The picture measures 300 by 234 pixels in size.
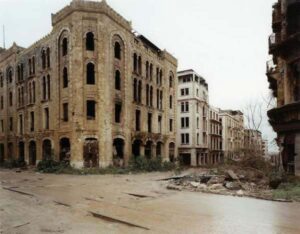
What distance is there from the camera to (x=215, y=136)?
59.6m

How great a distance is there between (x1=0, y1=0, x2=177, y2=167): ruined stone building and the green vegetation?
87 cm

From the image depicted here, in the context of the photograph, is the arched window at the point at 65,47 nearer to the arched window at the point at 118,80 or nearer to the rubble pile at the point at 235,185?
the arched window at the point at 118,80

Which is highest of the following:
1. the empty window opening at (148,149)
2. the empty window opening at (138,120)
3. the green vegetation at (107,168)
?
the empty window opening at (138,120)

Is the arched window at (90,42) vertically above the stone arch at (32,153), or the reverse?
the arched window at (90,42)

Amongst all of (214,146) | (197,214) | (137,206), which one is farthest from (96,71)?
(214,146)

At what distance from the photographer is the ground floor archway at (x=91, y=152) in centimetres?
2669

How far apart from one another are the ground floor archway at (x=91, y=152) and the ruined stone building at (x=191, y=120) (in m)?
26.0

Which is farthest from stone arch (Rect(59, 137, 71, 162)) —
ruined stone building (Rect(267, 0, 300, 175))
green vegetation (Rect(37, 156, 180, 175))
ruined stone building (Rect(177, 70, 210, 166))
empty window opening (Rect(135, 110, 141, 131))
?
ruined stone building (Rect(177, 70, 210, 166))

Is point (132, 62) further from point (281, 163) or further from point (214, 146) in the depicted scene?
point (214, 146)

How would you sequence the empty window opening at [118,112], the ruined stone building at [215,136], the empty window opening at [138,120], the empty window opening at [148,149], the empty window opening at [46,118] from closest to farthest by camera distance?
the empty window opening at [118,112]
the empty window opening at [46,118]
the empty window opening at [138,120]
the empty window opening at [148,149]
the ruined stone building at [215,136]

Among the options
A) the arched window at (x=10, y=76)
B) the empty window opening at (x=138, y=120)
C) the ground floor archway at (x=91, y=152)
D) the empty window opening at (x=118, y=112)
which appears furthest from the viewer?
the arched window at (x=10, y=76)

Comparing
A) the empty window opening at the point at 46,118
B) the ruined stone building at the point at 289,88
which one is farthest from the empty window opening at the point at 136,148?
the ruined stone building at the point at 289,88

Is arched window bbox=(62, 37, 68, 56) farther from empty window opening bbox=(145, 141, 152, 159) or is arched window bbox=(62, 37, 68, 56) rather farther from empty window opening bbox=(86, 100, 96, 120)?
empty window opening bbox=(145, 141, 152, 159)

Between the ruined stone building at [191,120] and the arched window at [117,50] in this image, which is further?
the ruined stone building at [191,120]
